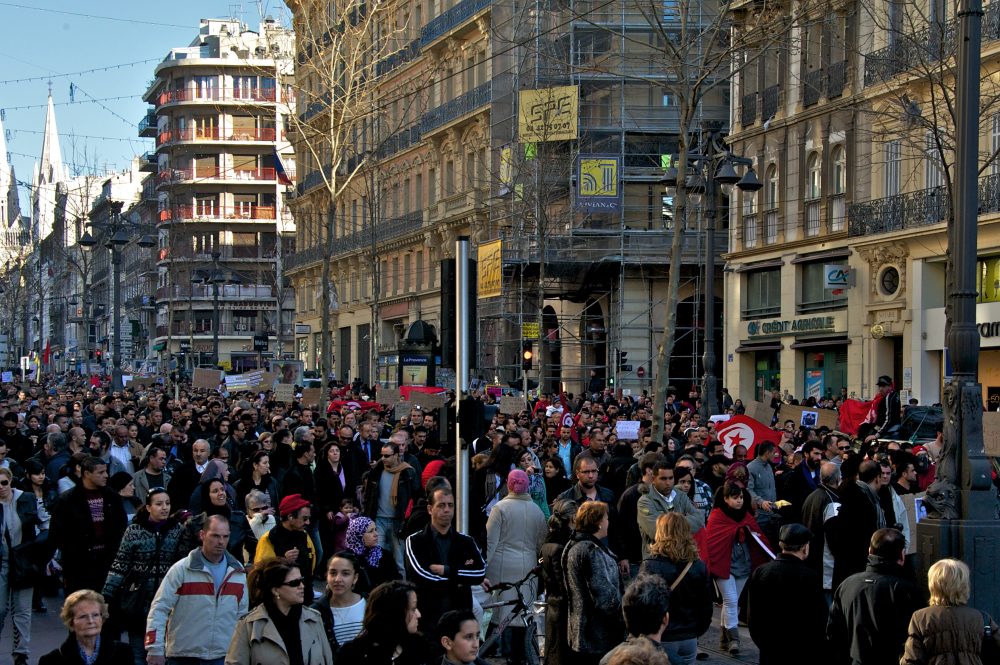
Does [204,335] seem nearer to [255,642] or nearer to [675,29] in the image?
[675,29]

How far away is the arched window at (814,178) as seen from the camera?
31.8 meters

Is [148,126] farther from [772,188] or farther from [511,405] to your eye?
[511,405]

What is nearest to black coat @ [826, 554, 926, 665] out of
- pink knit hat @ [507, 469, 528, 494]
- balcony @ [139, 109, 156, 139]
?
pink knit hat @ [507, 469, 528, 494]

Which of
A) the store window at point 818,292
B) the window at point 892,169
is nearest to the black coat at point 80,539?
the window at point 892,169

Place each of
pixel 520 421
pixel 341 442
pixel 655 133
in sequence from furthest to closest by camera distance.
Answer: pixel 655 133 → pixel 520 421 → pixel 341 442

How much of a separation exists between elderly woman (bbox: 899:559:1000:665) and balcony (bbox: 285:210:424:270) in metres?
41.5

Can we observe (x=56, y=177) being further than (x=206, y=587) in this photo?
Yes

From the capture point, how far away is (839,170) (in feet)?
102

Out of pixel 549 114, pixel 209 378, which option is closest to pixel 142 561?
pixel 209 378

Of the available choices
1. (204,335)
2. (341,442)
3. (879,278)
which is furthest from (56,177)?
(341,442)

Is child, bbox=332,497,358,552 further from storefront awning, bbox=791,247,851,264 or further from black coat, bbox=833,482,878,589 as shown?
storefront awning, bbox=791,247,851,264

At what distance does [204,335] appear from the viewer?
86.9 metres

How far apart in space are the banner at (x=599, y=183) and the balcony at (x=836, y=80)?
6231mm

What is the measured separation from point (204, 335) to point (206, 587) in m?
82.5
